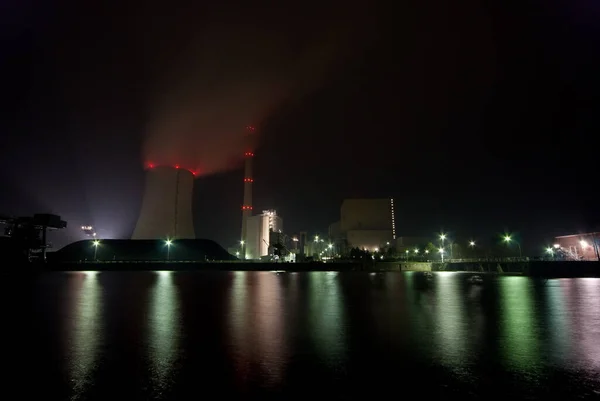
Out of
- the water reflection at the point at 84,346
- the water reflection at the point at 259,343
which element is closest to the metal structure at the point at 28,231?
the water reflection at the point at 84,346

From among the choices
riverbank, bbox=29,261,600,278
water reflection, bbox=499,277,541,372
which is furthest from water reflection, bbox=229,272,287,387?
riverbank, bbox=29,261,600,278

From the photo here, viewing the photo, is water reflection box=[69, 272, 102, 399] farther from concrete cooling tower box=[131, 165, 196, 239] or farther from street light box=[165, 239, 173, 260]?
street light box=[165, 239, 173, 260]

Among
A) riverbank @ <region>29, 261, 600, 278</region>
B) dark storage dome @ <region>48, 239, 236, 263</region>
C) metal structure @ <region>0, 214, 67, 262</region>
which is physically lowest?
riverbank @ <region>29, 261, 600, 278</region>

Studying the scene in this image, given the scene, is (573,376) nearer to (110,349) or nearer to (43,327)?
(110,349)

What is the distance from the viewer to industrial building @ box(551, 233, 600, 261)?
59.1 metres

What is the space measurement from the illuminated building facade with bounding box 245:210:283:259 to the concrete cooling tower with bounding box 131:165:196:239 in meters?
36.5

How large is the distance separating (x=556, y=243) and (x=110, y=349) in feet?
274

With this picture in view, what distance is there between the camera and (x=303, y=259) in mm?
84250

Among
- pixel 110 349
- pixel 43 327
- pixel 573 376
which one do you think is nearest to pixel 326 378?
pixel 573 376

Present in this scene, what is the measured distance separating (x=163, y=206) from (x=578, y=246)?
7252cm

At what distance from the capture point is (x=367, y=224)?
366ft

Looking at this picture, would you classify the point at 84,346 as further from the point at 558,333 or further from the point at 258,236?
the point at 258,236

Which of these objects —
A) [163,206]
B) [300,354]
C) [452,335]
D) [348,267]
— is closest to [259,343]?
[300,354]

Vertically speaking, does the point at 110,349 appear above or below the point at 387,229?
below
